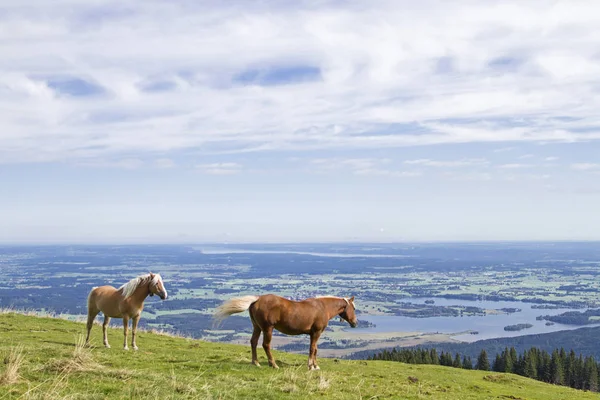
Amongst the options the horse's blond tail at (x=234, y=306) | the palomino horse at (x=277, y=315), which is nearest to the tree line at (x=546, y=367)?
→ the palomino horse at (x=277, y=315)

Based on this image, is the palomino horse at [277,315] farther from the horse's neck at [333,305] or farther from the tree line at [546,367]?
the tree line at [546,367]

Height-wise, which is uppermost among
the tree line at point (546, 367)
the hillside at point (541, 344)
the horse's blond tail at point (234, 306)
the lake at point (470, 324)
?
the horse's blond tail at point (234, 306)

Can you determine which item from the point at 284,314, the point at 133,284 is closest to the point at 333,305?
the point at 284,314

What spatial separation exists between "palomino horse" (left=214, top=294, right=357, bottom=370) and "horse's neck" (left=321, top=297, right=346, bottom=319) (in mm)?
61

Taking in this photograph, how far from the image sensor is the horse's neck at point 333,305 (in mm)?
15707

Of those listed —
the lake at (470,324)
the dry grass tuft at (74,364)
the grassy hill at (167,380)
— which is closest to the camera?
the grassy hill at (167,380)

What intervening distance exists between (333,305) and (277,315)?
2053 mm

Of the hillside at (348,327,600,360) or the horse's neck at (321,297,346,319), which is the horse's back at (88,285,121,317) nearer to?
the horse's neck at (321,297,346,319)

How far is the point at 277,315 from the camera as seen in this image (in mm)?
14586

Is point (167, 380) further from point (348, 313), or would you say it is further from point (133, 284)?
point (133, 284)

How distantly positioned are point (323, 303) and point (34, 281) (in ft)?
626

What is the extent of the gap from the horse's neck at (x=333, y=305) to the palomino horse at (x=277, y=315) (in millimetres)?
61

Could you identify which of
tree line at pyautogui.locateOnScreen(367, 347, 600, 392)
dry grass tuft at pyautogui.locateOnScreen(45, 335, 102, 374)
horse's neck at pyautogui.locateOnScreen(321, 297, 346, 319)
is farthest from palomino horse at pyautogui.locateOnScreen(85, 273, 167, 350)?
tree line at pyautogui.locateOnScreen(367, 347, 600, 392)

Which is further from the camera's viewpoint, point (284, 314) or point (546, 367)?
point (546, 367)
